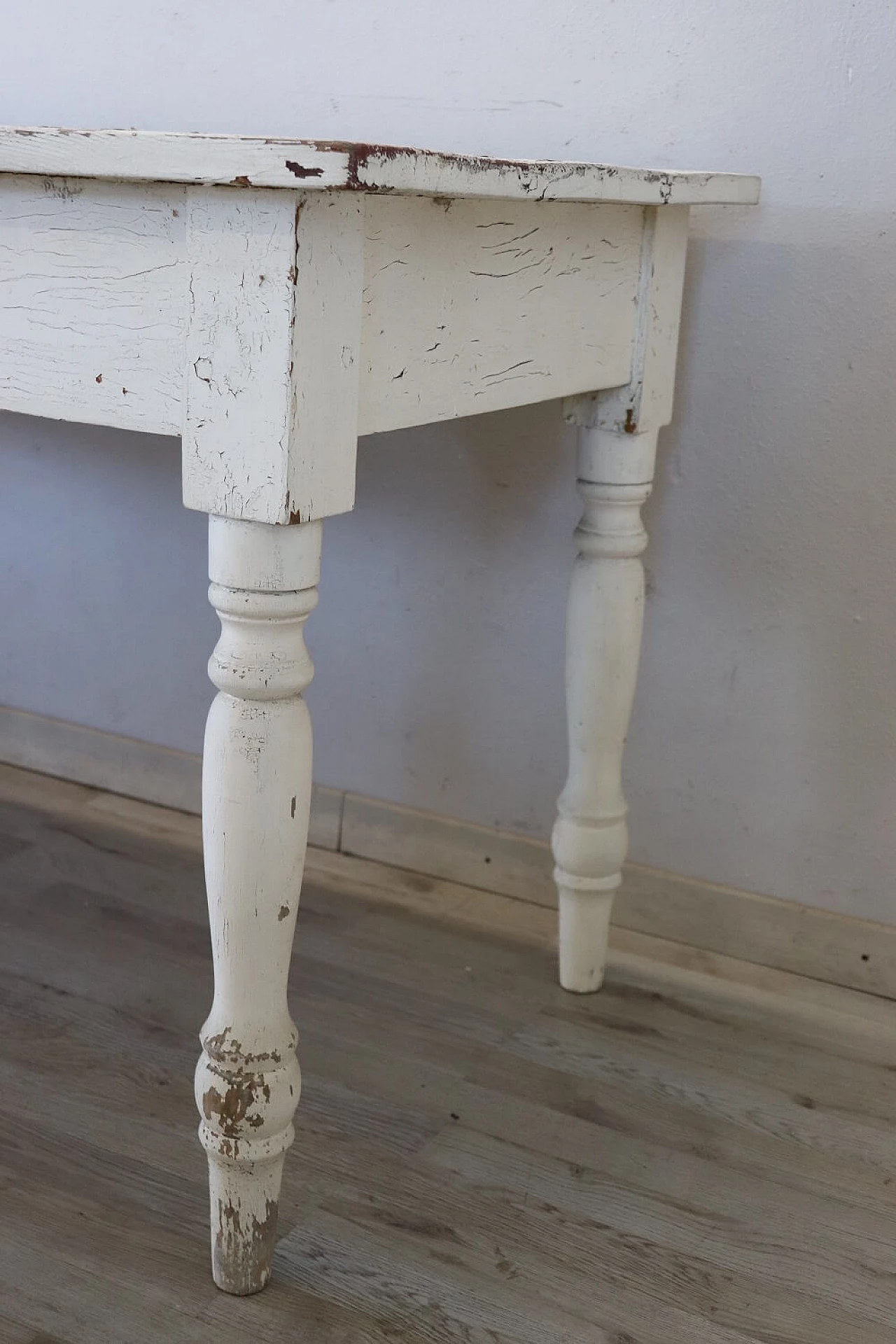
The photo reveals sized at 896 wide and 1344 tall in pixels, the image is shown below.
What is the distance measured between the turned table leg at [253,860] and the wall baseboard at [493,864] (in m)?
0.57

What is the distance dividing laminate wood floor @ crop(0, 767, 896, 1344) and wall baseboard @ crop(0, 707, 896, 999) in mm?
23

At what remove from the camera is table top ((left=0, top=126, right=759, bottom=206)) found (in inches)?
24.2

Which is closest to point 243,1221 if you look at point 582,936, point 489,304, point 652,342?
point 582,936

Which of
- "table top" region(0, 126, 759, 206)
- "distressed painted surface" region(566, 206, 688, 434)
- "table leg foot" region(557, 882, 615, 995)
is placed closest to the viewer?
"table top" region(0, 126, 759, 206)

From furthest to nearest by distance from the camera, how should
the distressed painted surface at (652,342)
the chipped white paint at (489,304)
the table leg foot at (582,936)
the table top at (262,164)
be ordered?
the table leg foot at (582,936)
the distressed painted surface at (652,342)
the chipped white paint at (489,304)
the table top at (262,164)

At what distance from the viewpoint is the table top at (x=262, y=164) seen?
0.62m

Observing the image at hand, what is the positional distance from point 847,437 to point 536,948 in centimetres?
52

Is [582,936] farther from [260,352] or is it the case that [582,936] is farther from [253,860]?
[260,352]

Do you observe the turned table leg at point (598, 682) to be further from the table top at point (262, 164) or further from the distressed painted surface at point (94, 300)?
the distressed painted surface at point (94, 300)

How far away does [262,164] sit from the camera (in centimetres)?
62

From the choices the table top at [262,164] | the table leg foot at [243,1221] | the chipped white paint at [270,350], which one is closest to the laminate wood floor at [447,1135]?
the table leg foot at [243,1221]

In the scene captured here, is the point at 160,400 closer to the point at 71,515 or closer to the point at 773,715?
the point at 773,715

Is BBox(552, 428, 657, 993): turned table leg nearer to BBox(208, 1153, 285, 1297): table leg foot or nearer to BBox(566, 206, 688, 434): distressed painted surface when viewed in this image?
BBox(566, 206, 688, 434): distressed painted surface

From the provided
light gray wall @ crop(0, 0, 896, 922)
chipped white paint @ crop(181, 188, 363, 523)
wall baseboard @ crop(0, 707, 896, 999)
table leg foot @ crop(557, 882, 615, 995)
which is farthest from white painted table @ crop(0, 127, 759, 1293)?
wall baseboard @ crop(0, 707, 896, 999)
